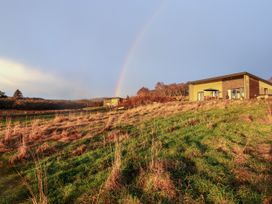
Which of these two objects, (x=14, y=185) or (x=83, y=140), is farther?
(x=83, y=140)

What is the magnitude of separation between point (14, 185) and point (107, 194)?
2167mm

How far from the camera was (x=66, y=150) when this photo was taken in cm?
628

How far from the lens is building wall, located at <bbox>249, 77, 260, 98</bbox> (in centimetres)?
2777

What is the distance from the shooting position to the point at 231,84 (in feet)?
97.3

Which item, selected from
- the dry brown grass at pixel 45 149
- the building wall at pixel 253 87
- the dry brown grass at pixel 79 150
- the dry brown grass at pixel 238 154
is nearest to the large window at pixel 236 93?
the building wall at pixel 253 87

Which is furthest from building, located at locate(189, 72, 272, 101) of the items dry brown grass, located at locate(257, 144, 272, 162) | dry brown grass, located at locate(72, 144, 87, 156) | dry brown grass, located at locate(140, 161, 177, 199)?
dry brown grass, located at locate(140, 161, 177, 199)

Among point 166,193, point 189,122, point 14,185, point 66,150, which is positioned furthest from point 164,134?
point 14,185

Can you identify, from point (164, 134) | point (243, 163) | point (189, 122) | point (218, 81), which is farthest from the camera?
point (218, 81)

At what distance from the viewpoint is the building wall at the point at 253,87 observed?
91.1 ft

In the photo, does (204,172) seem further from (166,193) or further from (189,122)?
(189,122)

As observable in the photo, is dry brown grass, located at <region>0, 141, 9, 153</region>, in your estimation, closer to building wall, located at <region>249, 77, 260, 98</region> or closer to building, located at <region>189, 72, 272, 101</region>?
building, located at <region>189, 72, 272, 101</region>

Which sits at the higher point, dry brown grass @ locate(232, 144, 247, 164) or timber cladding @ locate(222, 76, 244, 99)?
timber cladding @ locate(222, 76, 244, 99)

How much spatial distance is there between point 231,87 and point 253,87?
2.78m

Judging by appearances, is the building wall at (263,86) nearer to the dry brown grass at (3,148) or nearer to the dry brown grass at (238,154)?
the dry brown grass at (238,154)
